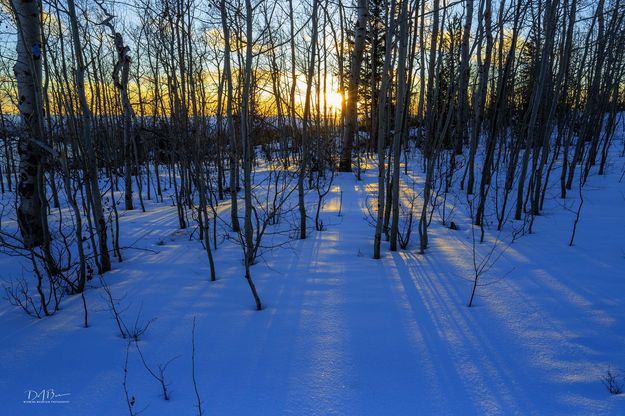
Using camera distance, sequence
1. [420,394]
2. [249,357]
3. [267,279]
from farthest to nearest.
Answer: [267,279] < [249,357] < [420,394]

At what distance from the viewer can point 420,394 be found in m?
2.06

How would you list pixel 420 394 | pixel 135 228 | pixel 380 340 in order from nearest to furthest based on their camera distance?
pixel 420 394 < pixel 380 340 < pixel 135 228

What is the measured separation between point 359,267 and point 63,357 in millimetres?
2772

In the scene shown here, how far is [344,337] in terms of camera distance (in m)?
2.65

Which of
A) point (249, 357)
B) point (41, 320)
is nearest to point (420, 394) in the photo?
point (249, 357)

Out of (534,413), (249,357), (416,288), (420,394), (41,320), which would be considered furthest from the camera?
(416,288)

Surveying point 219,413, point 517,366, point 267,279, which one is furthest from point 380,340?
point 267,279

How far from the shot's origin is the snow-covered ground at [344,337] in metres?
2.04

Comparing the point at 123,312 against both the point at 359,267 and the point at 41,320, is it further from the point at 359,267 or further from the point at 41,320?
the point at 359,267

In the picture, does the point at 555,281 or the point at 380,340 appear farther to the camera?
the point at 555,281

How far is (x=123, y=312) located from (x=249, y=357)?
1.41m

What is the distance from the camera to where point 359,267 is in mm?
3998

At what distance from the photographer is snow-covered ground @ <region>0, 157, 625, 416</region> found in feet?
6.68

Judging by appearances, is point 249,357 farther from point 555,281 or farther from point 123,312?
point 555,281
